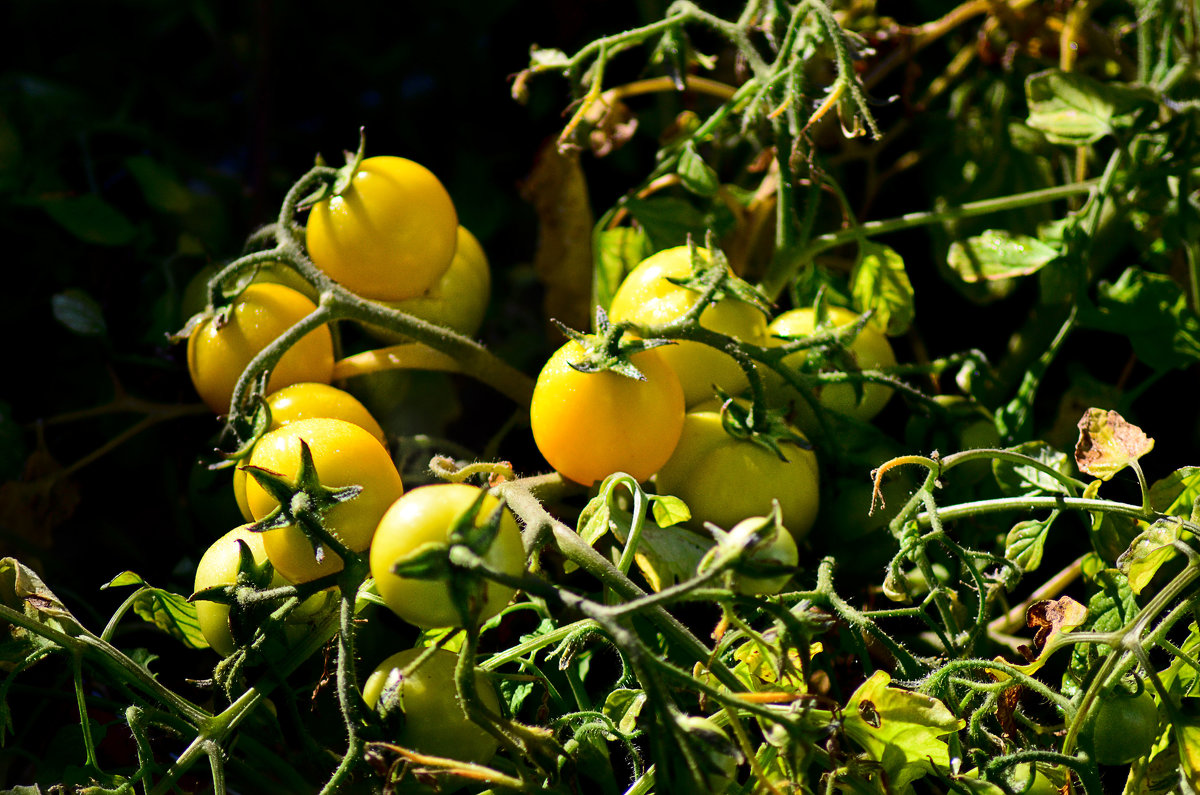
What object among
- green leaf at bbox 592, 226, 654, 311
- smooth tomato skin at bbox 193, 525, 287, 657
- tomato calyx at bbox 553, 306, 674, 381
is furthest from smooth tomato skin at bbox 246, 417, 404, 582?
green leaf at bbox 592, 226, 654, 311

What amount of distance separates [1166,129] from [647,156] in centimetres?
48

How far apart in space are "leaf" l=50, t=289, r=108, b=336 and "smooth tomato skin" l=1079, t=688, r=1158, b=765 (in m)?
0.79

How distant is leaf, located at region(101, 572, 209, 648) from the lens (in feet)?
1.79

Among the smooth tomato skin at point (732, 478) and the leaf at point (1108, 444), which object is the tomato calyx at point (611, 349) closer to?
the smooth tomato skin at point (732, 478)

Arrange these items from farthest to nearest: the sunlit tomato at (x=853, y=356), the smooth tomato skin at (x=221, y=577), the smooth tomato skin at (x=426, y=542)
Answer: the sunlit tomato at (x=853, y=356) < the smooth tomato skin at (x=221, y=577) < the smooth tomato skin at (x=426, y=542)

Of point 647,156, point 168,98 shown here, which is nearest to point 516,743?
point 647,156

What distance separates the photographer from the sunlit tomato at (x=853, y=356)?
646mm

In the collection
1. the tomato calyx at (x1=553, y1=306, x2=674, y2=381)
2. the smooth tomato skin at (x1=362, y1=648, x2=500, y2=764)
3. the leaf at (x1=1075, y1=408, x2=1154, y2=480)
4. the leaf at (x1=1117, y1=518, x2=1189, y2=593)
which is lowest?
the smooth tomato skin at (x1=362, y1=648, x2=500, y2=764)

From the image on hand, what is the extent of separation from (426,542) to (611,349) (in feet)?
0.54

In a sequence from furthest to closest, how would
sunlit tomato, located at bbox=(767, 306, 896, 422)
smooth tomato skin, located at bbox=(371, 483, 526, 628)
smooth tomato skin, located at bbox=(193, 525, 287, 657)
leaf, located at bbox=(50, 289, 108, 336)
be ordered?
leaf, located at bbox=(50, 289, 108, 336) < sunlit tomato, located at bbox=(767, 306, 896, 422) < smooth tomato skin, located at bbox=(193, 525, 287, 657) < smooth tomato skin, located at bbox=(371, 483, 526, 628)

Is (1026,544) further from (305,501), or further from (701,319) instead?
Answer: (305,501)

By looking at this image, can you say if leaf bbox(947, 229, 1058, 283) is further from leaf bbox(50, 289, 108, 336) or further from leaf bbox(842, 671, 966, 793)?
leaf bbox(50, 289, 108, 336)

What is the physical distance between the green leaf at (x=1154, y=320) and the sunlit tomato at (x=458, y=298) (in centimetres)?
46

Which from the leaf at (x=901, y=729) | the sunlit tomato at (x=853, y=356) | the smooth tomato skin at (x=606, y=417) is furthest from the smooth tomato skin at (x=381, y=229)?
the leaf at (x=901, y=729)
